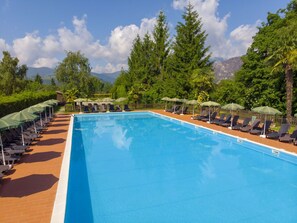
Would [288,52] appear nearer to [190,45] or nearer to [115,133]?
[115,133]

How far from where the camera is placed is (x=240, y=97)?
2538 cm

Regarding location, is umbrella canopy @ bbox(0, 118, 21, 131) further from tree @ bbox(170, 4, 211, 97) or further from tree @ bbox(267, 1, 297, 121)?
tree @ bbox(170, 4, 211, 97)

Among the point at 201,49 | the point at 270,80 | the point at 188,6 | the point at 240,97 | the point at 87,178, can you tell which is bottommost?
the point at 87,178

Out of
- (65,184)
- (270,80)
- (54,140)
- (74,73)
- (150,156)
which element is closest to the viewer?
(65,184)

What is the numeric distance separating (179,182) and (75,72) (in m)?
49.2

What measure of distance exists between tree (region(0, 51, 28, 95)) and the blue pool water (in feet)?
114

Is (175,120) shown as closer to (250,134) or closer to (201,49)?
(250,134)

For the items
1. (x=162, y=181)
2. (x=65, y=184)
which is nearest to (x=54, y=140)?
(x=65, y=184)

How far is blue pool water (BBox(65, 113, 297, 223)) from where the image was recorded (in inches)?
264

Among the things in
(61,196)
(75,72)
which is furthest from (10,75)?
(61,196)

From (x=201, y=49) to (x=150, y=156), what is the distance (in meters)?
28.7

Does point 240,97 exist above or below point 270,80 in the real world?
below

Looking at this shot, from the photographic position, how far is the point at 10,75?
42375 mm

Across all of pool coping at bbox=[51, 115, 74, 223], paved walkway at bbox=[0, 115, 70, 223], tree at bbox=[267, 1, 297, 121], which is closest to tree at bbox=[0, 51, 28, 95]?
paved walkway at bbox=[0, 115, 70, 223]
